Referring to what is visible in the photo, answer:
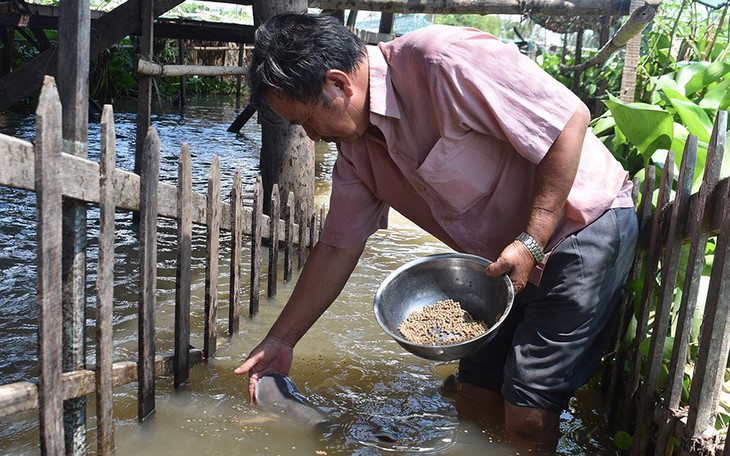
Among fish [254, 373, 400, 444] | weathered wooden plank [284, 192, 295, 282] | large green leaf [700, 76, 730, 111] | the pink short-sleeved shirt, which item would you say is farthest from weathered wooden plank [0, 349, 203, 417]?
large green leaf [700, 76, 730, 111]

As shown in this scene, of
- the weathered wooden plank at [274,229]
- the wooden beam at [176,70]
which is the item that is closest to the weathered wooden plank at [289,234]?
the weathered wooden plank at [274,229]

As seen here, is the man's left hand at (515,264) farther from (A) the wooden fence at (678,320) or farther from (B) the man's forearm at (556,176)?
(A) the wooden fence at (678,320)

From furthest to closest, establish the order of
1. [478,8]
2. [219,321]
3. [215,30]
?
[215,30], [478,8], [219,321]

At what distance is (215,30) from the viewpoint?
8.98 m

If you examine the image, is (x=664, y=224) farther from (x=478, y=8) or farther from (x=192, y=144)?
(x=192, y=144)

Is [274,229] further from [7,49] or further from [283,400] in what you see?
[7,49]

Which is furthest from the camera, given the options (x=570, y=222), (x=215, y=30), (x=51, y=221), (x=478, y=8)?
(x=215, y=30)

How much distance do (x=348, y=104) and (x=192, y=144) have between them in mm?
8476

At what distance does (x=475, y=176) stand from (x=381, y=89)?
0.43 meters

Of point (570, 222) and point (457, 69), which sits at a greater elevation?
point (457, 69)

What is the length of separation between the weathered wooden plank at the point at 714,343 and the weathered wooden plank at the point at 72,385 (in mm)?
1903

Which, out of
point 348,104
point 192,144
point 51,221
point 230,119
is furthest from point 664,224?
point 230,119

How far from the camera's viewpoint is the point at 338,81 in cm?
229

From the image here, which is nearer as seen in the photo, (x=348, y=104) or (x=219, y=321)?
(x=348, y=104)
